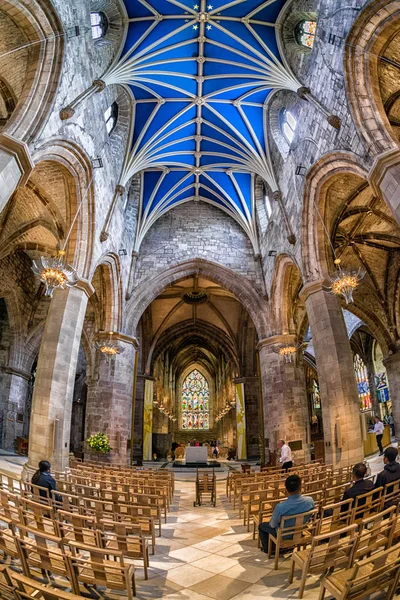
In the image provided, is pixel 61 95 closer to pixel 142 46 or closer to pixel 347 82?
pixel 142 46

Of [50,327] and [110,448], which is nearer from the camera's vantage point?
[50,327]

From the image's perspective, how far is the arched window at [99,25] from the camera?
1158cm

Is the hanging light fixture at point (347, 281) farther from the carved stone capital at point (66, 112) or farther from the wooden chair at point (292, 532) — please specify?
the carved stone capital at point (66, 112)

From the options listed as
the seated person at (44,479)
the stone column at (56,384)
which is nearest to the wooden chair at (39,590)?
the seated person at (44,479)

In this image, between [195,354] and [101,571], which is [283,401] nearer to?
[101,571]

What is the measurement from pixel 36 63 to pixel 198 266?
11.9m

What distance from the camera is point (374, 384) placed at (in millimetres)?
26094

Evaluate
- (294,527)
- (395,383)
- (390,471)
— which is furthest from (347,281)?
(395,383)

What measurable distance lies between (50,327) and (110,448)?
6832mm

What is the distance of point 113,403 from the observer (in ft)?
50.2

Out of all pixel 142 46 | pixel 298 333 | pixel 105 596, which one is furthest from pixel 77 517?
pixel 298 333

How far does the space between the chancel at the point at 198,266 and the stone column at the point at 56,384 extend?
5 centimetres

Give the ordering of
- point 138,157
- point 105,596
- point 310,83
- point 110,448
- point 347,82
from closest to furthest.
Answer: point 105,596, point 347,82, point 310,83, point 110,448, point 138,157

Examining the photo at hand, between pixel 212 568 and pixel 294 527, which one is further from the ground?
pixel 294 527
